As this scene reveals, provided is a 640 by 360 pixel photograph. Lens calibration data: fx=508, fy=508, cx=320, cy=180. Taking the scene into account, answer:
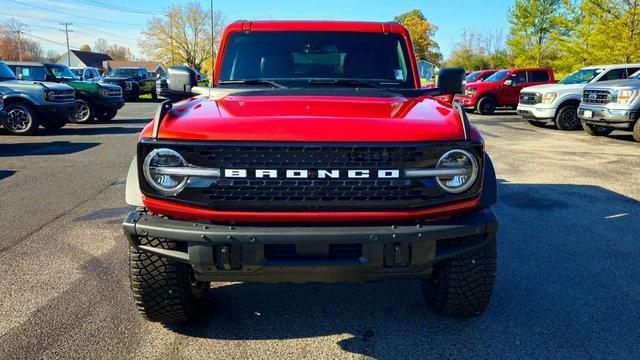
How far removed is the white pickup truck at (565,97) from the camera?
45.3 ft

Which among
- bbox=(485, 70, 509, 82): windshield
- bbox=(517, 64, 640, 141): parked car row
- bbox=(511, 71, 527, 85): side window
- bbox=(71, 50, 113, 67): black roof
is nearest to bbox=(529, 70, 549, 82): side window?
bbox=(511, 71, 527, 85): side window

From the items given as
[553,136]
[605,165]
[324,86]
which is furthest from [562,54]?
[324,86]

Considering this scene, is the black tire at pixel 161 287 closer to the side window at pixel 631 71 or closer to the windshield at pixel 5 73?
the windshield at pixel 5 73

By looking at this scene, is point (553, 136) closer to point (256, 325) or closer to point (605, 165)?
point (605, 165)

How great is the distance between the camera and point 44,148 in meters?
10.4

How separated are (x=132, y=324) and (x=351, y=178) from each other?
1.71m

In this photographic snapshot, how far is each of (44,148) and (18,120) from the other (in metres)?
2.50

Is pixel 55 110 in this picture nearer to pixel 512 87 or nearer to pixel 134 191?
pixel 134 191

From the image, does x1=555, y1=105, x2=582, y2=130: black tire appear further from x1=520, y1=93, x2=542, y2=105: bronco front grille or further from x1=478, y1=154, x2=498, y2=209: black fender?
x1=478, y1=154, x2=498, y2=209: black fender

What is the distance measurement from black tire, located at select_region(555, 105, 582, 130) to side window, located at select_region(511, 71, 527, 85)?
5.65 metres

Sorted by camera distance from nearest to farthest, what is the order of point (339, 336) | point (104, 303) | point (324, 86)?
point (339, 336) < point (104, 303) < point (324, 86)

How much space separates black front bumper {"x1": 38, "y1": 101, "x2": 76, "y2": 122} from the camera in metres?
12.2

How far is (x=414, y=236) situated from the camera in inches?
95.3

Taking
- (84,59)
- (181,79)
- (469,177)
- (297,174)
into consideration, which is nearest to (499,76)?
(181,79)
